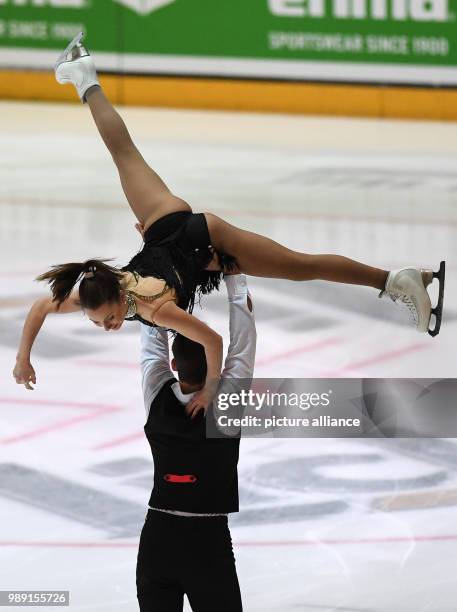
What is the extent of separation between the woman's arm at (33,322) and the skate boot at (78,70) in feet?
4.11

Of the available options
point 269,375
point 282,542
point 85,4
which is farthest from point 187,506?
point 85,4

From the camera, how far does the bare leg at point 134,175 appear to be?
12.4ft

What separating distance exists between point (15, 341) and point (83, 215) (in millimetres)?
3551

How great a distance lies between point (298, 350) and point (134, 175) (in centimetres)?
286

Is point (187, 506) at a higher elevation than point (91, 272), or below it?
below

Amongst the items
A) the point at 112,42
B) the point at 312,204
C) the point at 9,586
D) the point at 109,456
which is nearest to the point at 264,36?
the point at 112,42

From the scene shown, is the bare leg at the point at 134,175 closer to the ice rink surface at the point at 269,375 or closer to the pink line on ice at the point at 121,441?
the ice rink surface at the point at 269,375

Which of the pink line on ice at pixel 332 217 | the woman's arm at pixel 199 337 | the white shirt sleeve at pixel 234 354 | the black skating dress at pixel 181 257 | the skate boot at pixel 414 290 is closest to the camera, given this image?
the woman's arm at pixel 199 337

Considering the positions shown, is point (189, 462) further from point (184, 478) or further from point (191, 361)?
point (191, 361)

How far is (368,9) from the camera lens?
1555 centimetres

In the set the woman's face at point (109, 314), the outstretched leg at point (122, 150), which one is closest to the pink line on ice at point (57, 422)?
the outstretched leg at point (122, 150)

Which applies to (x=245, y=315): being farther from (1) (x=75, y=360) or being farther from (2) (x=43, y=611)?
(1) (x=75, y=360)

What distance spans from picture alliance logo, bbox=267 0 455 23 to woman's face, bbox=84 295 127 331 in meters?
13.0

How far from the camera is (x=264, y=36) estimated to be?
16094 millimetres
